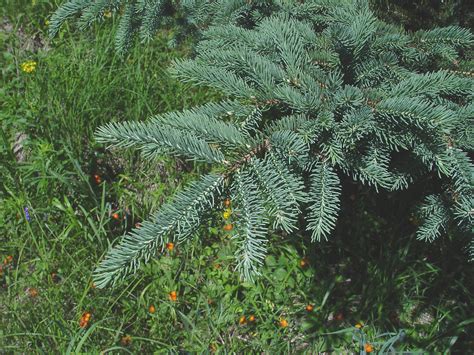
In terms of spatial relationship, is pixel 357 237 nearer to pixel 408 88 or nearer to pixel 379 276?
pixel 379 276

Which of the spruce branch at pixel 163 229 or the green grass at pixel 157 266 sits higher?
the spruce branch at pixel 163 229

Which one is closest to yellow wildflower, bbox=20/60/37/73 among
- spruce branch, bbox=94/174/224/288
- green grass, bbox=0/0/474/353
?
green grass, bbox=0/0/474/353

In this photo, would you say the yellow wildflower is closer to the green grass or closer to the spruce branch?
the green grass

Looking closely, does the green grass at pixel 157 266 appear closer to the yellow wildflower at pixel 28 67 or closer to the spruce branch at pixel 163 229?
the yellow wildflower at pixel 28 67

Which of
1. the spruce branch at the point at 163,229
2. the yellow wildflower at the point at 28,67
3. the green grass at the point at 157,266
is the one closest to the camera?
the spruce branch at the point at 163,229

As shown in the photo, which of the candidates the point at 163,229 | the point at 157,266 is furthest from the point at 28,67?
the point at 163,229

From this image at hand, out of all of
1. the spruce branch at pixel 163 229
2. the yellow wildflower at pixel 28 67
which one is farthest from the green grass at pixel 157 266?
the spruce branch at pixel 163 229

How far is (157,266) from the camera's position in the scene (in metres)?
2.47

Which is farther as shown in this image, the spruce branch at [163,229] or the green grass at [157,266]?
the green grass at [157,266]

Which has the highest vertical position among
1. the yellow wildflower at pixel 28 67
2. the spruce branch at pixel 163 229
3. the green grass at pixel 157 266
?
the spruce branch at pixel 163 229

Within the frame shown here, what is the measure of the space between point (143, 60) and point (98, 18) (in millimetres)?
1367

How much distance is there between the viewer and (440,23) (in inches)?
73.6

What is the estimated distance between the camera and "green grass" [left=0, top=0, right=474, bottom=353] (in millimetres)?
2215

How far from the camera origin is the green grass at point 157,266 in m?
2.21
